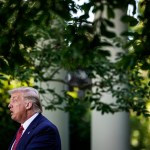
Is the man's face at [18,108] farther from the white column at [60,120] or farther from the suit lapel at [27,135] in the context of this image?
the white column at [60,120]

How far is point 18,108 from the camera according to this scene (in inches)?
195

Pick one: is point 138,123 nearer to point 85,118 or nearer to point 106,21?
point 85,118

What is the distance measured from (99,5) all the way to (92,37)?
175mm

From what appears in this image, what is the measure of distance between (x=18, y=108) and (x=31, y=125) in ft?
0.77

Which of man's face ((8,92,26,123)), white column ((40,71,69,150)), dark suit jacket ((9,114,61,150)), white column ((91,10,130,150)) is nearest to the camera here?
dark suit jacket ((9,114,61,150))

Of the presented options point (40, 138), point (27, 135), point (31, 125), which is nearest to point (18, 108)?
point (31, 125)

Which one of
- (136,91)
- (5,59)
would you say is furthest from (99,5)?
(136,91)

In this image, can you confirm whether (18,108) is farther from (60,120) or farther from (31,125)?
(60,120)

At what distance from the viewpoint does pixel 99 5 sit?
8.79 feet

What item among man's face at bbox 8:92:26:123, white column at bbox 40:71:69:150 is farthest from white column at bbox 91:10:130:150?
man's face at bbox 8:92:26:123

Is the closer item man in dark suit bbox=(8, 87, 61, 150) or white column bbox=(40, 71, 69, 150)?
man in dark suit bbox=(8, 87, 61, 150)

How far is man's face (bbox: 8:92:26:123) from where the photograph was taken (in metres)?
4.90

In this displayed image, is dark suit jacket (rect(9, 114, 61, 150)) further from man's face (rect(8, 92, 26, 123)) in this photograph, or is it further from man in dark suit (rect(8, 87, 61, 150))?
man's face (rect(8, 92, 26, 123))

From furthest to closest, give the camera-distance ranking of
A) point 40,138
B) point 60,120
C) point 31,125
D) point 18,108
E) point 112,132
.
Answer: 1. point 112,132
2. point 60,120
3. point 18,108
4. point 31,125
5. point 40,138
